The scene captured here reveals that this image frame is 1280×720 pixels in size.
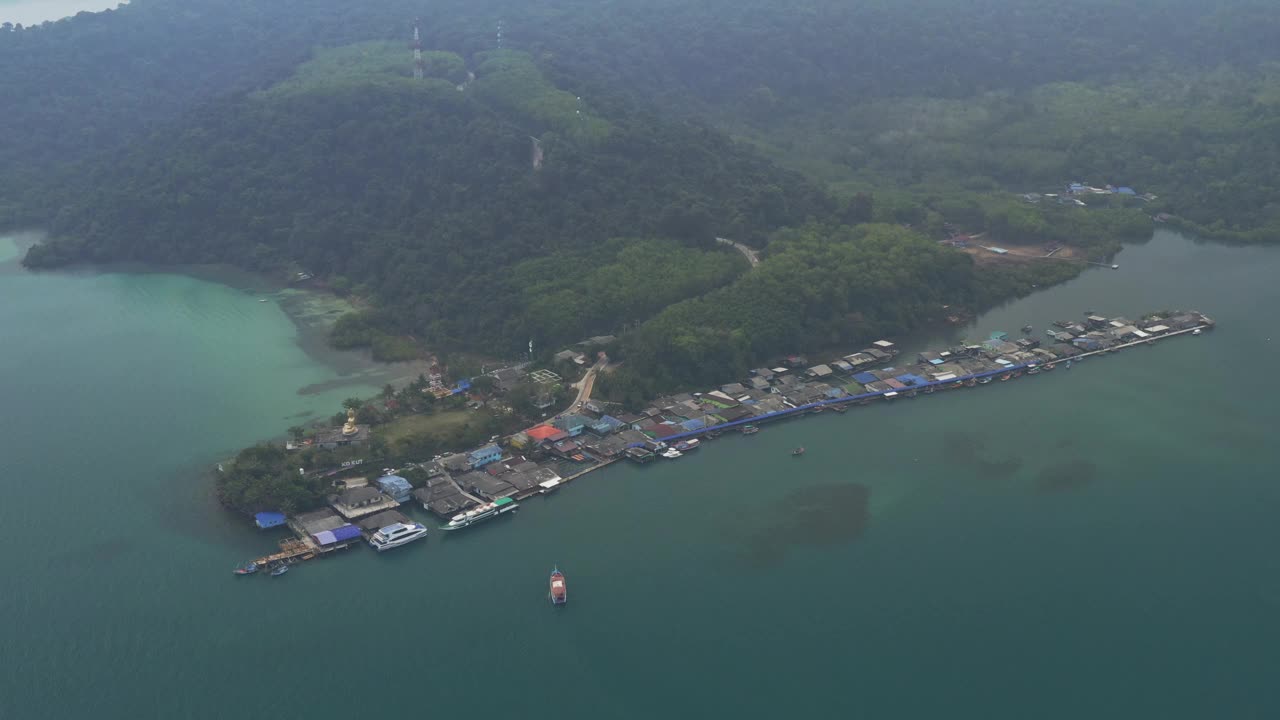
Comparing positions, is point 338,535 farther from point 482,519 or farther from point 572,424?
point 572,424

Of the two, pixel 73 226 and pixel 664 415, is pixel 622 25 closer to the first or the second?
pixel 73 226

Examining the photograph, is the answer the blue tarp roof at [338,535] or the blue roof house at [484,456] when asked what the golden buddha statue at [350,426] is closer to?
the blue roof house at [484,456]

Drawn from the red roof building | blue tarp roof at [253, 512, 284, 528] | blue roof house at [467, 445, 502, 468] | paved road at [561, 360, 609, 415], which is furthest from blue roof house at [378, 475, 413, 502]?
paved road at [561, 360, 609, 415]

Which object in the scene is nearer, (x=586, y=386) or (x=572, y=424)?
(x=572, y=424)

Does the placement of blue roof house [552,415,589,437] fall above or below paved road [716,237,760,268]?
A: below

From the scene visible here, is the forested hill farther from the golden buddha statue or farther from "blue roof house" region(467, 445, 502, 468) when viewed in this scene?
"blue roof house" region(467, 445, 502, 468)

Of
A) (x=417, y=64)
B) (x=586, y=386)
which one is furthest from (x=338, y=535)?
(x=417, y=64)
